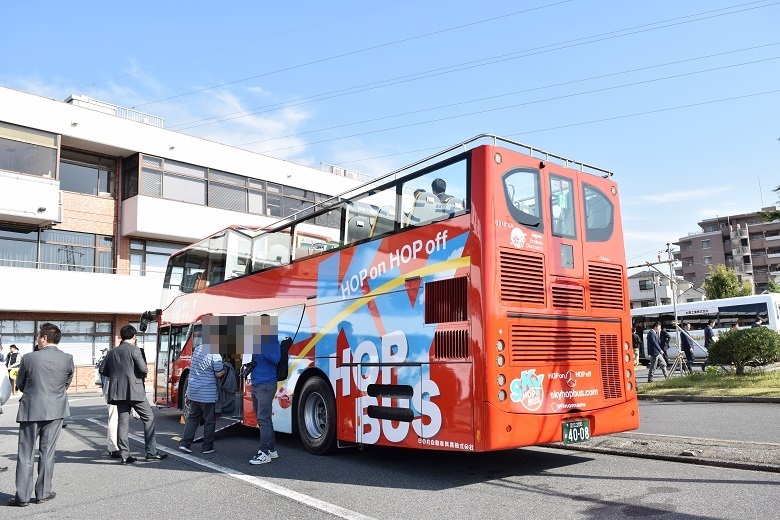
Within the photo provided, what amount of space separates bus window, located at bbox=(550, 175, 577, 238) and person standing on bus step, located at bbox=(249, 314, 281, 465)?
4.02 meters

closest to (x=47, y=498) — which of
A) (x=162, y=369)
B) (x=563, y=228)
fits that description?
(x=563, y=228)

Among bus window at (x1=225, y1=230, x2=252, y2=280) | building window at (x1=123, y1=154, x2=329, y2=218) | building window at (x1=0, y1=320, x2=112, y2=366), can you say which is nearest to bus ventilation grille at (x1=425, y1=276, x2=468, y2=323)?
bus window at (x1=225, y1=230, x2=252, y2=280)

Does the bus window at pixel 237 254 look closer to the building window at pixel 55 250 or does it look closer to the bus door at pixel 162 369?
the bus door at pixel 162 369

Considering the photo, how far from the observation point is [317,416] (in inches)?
368

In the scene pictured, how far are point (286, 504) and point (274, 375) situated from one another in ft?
8.73

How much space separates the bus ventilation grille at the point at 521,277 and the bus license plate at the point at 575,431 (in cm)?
141

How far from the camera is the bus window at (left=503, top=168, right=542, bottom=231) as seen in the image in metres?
7.18

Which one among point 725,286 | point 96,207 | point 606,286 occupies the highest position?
point 96,207

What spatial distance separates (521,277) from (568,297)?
2.83 ft

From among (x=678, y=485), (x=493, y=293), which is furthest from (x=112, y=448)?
(x=678, y=485)

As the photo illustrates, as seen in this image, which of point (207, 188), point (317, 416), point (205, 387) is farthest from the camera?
point (207, 188)

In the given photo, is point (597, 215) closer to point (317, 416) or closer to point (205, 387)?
point (317, 416)

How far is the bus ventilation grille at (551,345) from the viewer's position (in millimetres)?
6934

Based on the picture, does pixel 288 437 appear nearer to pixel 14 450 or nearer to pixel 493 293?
pixel 14 450
